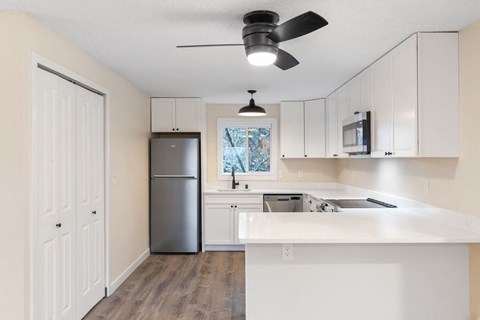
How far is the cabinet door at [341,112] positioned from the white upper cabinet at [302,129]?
672 mm

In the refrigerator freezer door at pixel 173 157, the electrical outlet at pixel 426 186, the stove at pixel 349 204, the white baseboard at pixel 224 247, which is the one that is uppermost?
the refrigerator freezer door at pixel 173 157

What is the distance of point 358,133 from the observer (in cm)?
326

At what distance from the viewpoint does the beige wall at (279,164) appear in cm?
544

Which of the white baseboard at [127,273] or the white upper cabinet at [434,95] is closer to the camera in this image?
the white upper cabinet at [434,95]

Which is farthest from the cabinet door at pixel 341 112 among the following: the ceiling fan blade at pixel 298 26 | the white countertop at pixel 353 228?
the ceiling fan blade at pixel 298 26

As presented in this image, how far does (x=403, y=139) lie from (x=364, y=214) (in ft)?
2.35

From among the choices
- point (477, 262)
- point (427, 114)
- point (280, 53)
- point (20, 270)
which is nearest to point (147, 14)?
point (280, 53)

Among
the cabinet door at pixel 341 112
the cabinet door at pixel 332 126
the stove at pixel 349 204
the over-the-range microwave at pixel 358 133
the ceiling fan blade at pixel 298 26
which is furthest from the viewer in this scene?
the cabinet door at pixel 332 126

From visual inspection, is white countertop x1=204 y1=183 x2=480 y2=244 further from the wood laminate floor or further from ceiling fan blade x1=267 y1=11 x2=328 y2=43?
ceiling fan blade x1=267 y1=11 x2=328 y2=43

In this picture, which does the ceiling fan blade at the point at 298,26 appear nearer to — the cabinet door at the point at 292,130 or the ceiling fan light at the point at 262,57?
the ceiling fan light at the point at 262,57

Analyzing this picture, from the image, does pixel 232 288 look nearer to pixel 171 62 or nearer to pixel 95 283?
pixel 95 283

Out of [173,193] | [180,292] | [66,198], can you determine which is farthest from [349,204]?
[66,198]

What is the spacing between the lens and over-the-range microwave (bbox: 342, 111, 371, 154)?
3.13 metres

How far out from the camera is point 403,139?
8.41 ft
